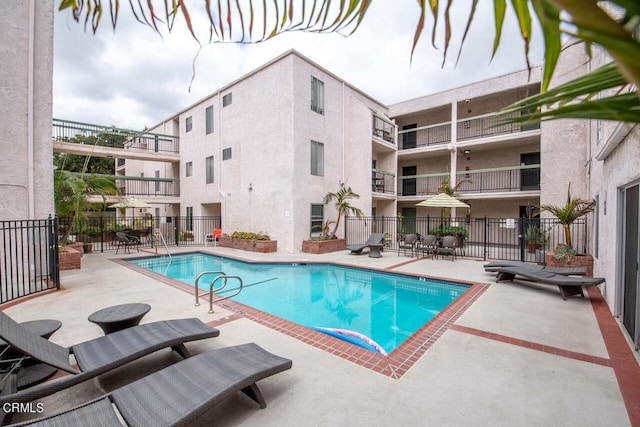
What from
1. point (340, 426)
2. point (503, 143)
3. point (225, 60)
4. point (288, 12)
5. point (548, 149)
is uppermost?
point (503, 143)

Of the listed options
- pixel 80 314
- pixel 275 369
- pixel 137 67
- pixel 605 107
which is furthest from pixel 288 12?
pixel 80 314

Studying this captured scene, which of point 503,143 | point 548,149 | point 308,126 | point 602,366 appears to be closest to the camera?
point 602,366

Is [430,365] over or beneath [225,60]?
beneath

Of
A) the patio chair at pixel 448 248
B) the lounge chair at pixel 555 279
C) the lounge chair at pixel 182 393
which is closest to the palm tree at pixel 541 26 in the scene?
the lounge chair at pixel 182 393

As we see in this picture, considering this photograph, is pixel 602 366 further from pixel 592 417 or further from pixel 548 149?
→ pixel 548 149

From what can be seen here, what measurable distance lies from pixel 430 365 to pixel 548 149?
13782mm

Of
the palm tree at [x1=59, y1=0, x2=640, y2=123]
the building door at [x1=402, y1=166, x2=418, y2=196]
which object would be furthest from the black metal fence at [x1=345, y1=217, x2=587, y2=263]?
the palm tree at [x1=59, y1=0, x2=640, y2=123]

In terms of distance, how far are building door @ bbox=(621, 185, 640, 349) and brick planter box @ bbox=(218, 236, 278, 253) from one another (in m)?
11.6

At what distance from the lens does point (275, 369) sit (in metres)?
3.17

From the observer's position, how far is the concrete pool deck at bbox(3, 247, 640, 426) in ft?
9.83

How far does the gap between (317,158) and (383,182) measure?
21.6ft

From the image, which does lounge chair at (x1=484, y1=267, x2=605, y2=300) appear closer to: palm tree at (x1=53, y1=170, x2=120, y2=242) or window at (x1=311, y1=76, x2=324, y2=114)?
window at (x1=311, y1=76, x2=324, y2=114)

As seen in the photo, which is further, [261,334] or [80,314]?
[80,314]

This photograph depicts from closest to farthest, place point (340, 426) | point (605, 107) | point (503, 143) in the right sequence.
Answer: point (605, 107) < point (340, 426) < point (503, 143)
